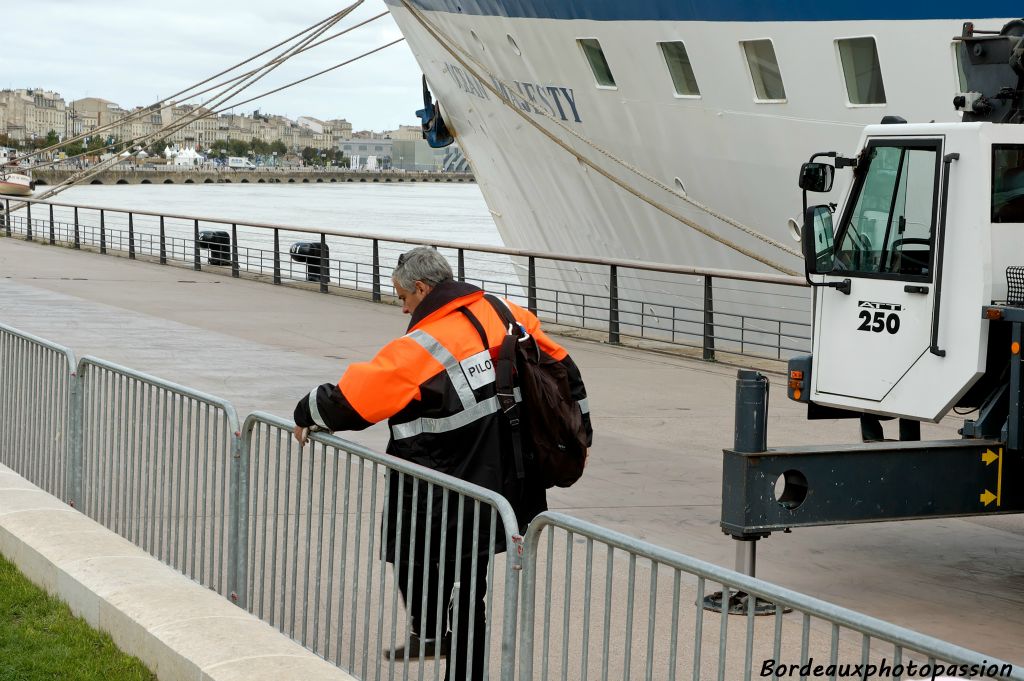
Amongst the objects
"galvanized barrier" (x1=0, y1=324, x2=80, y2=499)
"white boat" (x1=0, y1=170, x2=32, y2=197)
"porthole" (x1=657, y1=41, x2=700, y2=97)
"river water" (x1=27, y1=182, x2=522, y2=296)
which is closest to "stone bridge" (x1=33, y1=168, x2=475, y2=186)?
"river water" (x1=27, y1=182, x2=522, y2=296)

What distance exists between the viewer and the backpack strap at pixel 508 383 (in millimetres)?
4816

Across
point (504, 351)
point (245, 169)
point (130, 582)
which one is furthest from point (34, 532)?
point (245, 169)

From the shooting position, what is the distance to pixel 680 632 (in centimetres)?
575

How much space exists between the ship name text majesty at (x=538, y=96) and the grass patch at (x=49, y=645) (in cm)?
1156

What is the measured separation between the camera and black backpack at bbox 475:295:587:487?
484 centimetres

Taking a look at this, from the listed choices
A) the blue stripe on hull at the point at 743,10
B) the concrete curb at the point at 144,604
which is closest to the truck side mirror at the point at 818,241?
the concrete curb at the point at 144,604

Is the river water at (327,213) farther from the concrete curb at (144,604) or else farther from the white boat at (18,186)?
the concrete curb at (144,604)

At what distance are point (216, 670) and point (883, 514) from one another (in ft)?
10.7

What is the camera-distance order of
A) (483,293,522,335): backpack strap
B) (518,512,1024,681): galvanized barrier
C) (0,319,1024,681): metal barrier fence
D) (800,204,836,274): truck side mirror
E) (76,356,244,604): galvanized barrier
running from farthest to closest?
(800,204,836,274): truck side mirror
(76,356,244,604): galvanized barrier
(483,293,522,335): backpack strap
(0,319,1024,681): metal barrier fence
(518,512,1024,681): galvanized barrier

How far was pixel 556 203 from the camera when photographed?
63.0 ft

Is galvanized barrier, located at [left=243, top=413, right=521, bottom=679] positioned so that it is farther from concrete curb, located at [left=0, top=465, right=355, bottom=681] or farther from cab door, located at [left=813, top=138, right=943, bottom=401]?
cab door, located at [left=813, top=138, right=943, bottom=401]

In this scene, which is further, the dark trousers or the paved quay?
the paved quay

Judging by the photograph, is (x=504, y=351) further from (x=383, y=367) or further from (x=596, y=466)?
(x=596, y=466)

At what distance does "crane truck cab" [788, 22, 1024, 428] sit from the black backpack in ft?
8.18
